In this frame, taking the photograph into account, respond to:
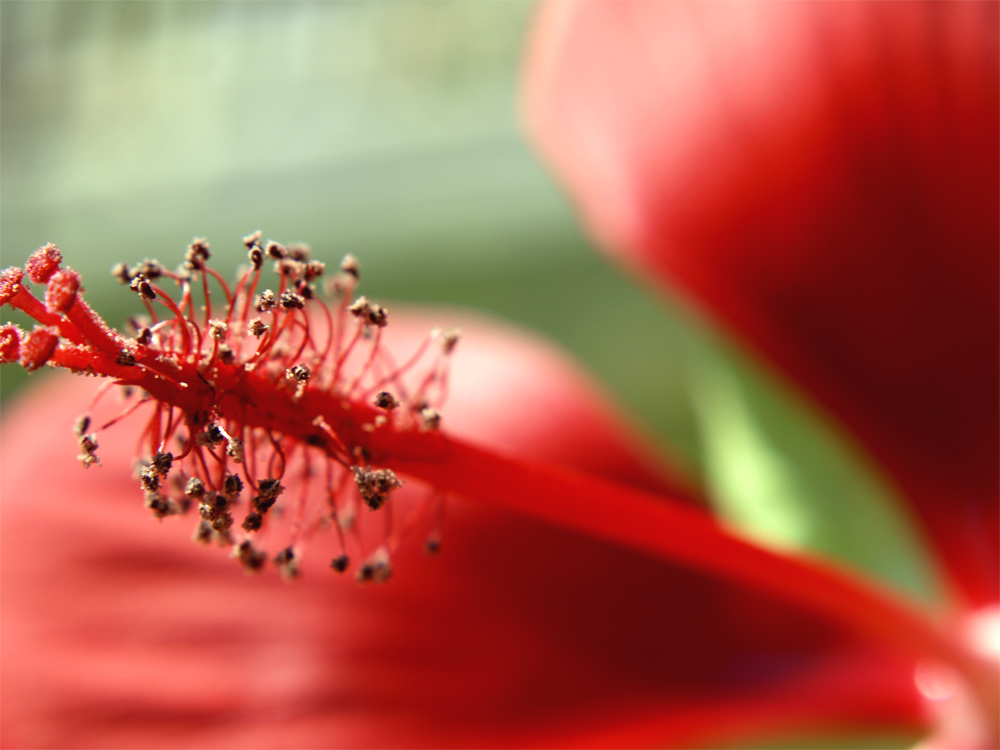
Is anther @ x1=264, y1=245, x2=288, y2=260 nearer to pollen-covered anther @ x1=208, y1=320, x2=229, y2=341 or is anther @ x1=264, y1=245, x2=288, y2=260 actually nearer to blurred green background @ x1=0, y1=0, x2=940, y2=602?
pollen-covered anther @ x1=208, y1=320, x2=229, y2=341

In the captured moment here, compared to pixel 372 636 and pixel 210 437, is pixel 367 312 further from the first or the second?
pixel 372 636

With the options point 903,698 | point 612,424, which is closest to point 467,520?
point 612,424

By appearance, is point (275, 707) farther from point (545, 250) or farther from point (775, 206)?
point (545, 250)

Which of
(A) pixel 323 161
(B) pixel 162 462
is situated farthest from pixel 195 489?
(A) pixel 323 161

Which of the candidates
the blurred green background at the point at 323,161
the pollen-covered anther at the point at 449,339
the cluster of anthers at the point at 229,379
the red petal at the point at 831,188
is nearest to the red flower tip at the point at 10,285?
the cluster of anthers at the point at 229,379

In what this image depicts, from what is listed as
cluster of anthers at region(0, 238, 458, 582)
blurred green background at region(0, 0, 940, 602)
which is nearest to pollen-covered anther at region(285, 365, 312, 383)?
cluster of anthers at region(0, 238, 458, 582)

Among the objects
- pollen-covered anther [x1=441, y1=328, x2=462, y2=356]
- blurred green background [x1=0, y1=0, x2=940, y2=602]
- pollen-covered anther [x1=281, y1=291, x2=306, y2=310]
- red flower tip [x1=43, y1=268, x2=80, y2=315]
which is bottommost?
red flower tip [x1=43, y1=268, x2=80, y2=315]
